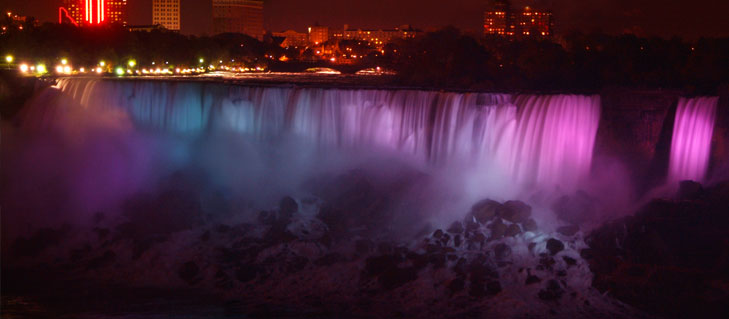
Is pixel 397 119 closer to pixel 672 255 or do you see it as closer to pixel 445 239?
pixel 445 239

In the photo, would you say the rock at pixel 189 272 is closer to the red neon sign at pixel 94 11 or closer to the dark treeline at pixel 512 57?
the dark treeline at pixel 512 57

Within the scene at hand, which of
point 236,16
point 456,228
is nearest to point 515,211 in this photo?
point 456,228

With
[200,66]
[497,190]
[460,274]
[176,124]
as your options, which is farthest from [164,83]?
[200,66]

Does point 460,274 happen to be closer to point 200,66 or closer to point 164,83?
point 164,83

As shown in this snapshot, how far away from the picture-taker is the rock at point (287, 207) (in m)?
24.0

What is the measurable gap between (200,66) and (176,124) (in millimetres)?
40895

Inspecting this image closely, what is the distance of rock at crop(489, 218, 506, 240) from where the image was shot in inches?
835

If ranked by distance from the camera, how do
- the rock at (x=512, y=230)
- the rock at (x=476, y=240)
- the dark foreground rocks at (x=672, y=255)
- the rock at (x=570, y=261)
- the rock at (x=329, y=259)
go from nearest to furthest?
the dark foreground rocks at (x=672, y=255)
the rock at (x=570, y=261)
the rock at (x=329, y=259)
the rock at (x=476, y=240)
the rock at (x=512, y=230)

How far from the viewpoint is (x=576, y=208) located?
72.6ft

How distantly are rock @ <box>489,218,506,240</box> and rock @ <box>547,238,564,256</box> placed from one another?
1.39 meters

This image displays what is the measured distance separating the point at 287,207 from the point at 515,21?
1948 inches

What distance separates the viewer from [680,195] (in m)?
21.6

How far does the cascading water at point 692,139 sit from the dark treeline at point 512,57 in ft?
9.45

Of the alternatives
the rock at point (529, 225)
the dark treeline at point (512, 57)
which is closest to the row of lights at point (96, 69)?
the dark treeline at point (512, 57)
